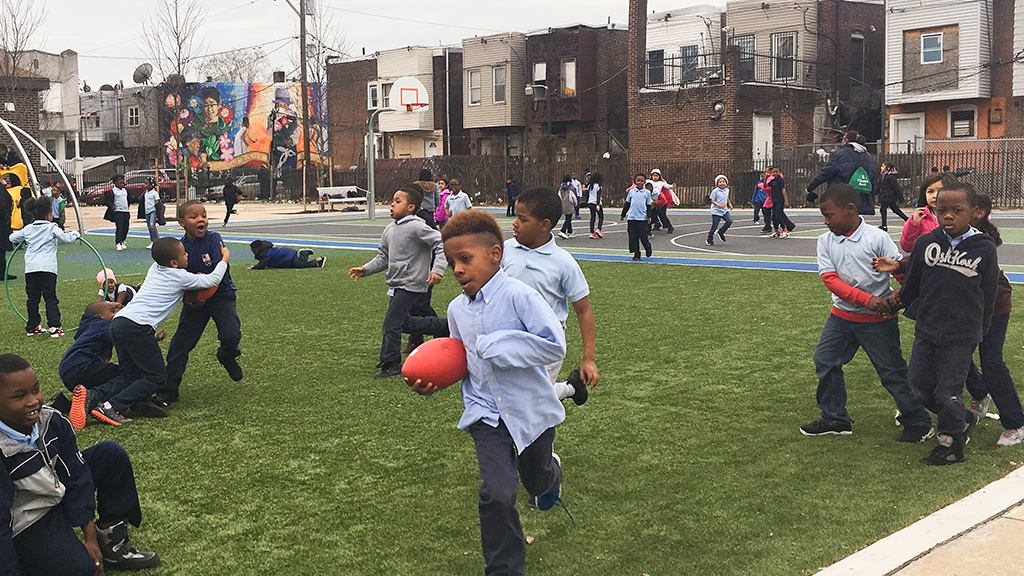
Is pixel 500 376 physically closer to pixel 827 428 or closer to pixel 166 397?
pixel 827 428

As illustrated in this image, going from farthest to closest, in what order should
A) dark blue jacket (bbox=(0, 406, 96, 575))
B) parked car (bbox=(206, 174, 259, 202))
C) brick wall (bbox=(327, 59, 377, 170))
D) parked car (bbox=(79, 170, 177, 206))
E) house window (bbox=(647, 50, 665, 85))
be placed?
brick wall (bbox=(327, 59, 377, 170))
parked car (bbox=(206, 174, 259, 202))
parked car (bbox=(79, 170, 177, 206))
house window (bbox=(647, 50, 665, 85))
dark blue jacket (bbox=(0, 406, 96, 575))

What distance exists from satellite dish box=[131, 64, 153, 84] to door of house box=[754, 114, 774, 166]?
39.3 m

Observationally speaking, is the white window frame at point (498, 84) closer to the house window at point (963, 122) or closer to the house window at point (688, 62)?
the house window at point (688, 62)

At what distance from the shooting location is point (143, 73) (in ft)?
220

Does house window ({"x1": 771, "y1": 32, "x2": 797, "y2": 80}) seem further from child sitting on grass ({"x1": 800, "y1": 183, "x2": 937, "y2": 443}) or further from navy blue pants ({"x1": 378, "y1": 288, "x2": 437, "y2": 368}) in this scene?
child sitting on grass ({"x1": 800, "y1": 183, "x2": 937, "y2": 443})

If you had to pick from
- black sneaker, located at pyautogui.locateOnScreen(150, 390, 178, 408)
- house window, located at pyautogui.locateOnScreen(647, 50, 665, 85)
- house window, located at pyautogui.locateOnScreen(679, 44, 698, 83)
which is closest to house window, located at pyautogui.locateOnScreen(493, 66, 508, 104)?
house window, located at pyautogui.locateOnScreen(647, 50, 665, 85)

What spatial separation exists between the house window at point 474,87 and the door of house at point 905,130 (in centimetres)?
2331

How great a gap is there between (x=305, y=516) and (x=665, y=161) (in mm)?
41126

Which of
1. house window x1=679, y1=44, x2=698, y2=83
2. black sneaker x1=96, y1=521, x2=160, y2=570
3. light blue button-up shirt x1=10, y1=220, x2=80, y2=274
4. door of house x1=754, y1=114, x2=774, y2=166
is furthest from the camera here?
house window x1=679, y1=44, x2=698, y2=83

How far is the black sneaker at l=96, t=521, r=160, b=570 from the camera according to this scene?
16.0 feet

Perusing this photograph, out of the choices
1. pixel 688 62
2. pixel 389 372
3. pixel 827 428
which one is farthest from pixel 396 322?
pixel 688 62

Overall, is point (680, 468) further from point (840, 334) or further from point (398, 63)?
point (398, 63)

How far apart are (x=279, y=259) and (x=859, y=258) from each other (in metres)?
14.3

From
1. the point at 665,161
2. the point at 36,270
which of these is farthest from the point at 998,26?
the point at 36,270
